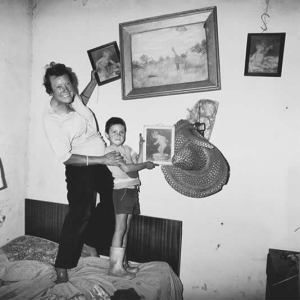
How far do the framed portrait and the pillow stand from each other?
105 centimetres

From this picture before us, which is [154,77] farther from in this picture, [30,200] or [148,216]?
[30,200]

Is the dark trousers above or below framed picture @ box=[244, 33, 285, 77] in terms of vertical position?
below

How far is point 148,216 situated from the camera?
200 centimetres

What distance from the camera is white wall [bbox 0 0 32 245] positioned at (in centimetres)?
200

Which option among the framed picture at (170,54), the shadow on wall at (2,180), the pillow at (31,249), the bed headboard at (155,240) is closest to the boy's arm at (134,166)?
the bed headboard at (155,240)

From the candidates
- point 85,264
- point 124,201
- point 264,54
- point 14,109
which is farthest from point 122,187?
point 264,54

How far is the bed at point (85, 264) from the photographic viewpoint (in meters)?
1.52

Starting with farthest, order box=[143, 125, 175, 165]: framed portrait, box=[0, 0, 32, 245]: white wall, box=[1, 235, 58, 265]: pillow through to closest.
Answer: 1. box=[0, 0, 32, 245]: white wall
2. box=[1, 235, 58, 265]: pillow
3. box=[143, 125, 175, 165]: framed portrait

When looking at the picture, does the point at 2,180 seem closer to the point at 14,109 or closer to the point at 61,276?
the point at 14,109

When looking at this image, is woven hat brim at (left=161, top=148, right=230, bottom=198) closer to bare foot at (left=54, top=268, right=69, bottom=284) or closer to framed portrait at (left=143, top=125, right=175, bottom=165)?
framed portrait at (left=143, top=125, right=175, bottom=165)

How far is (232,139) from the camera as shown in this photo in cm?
185

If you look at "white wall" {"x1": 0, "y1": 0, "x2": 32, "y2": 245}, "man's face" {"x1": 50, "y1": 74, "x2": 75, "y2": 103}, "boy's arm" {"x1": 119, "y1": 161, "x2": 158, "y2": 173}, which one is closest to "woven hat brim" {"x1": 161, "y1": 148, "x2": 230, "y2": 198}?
"boy's arm" {"x1": 119, "y1": 161, "x2": 158, "y2": 173}

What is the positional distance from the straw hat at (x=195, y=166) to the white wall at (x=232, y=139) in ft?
0.70

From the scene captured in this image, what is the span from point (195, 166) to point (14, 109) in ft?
5.28
